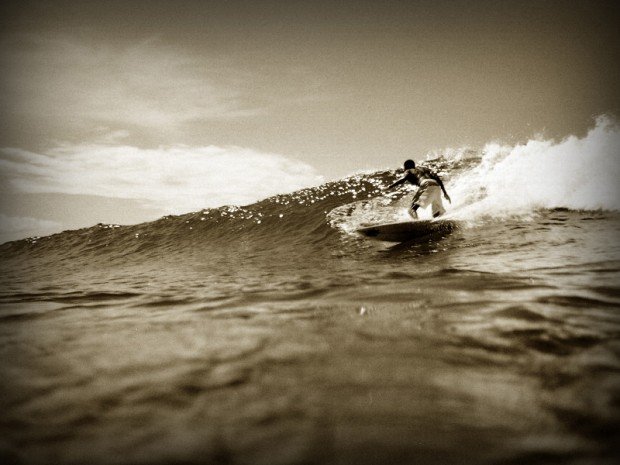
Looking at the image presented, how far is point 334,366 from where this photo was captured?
1703 millimetres

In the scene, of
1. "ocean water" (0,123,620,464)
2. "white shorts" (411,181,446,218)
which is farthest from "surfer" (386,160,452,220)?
"ocean water" (0,123,620,464)

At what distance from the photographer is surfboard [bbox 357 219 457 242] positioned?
6.29m

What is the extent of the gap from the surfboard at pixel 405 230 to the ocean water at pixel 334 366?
1.72 metres

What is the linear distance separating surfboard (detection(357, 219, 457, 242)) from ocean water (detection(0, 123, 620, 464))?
1.72 meters

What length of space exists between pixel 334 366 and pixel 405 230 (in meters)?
5.00

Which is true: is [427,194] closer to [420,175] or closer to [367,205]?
[420,175]

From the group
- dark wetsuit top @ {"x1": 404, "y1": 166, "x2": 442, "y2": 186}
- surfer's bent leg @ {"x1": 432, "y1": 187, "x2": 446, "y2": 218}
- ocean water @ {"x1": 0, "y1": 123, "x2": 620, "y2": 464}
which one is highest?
dark wetsuit top @ {"x1": 404, "y1": 166, "x2": 442, "y2": 186}

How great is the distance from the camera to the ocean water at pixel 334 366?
1.16 metres

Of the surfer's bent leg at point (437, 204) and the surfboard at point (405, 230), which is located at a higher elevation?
the surfer's bent leg at point (437, 204)

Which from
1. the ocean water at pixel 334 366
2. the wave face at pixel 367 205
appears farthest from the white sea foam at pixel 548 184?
the ocean water at pixel 334 366

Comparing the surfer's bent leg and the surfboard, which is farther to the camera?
the surfer's bent leg

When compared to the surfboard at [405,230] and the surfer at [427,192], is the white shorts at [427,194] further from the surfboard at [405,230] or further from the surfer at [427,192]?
the surfboard at [405,230]

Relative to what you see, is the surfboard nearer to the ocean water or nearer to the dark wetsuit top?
the ocean water

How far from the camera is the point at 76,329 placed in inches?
106
